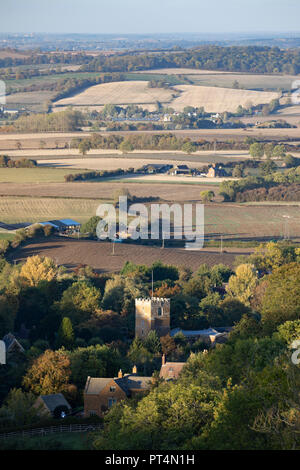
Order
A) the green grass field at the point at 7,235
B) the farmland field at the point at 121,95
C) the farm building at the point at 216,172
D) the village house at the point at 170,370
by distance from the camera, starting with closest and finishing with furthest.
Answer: the village house at the point at 170,370 → the green grass field at the point at 7,235 → the farm building at the point at 216,172 → the farmland field at the point at 121,95

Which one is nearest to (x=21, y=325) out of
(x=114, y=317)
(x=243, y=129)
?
(x=114, y=317)

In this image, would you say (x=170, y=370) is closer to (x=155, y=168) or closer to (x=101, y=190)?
(x=101, y=190)

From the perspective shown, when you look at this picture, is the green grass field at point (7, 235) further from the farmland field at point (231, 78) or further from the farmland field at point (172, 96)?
the farmland field at point (231, 78)

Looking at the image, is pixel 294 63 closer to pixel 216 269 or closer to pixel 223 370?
pixel 216 269

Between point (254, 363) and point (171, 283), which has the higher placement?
point (254, 363)

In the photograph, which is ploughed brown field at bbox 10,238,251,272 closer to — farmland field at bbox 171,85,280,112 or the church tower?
the church tower

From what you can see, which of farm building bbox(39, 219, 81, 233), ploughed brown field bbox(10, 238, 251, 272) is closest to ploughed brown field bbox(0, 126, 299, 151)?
farm building bbox(39, 219, 81, 233)

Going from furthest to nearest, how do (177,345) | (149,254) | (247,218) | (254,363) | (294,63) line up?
(294,63) < (247,218) < (149,254) < (177,345) < (254,363)

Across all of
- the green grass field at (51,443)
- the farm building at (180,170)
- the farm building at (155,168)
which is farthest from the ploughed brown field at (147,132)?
the green grass field at (51,443)
